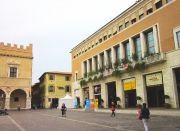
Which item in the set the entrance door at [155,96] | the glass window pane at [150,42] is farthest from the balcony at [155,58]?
the entrance door at [155,96]

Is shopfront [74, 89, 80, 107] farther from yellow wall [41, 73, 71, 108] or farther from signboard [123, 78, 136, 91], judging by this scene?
signboard [123, 78, 136, 91]

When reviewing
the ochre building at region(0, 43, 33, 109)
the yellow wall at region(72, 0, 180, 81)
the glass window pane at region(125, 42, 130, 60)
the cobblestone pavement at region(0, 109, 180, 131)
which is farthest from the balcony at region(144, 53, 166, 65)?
the ochre building at region(0, 43, 33, 109)

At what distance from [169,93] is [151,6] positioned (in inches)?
437

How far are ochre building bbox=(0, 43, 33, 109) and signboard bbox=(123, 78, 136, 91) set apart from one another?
25267 millimetres

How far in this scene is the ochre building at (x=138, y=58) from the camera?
77.8 ft

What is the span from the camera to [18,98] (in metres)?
48.4

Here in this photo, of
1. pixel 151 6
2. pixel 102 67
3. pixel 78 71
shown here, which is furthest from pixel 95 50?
pixel 151 6

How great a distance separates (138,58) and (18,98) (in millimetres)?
30734

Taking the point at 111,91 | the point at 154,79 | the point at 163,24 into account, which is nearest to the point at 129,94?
the point at 111,91

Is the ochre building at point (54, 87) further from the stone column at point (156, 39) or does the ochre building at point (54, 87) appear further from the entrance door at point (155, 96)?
the stone column at point (156, 39)

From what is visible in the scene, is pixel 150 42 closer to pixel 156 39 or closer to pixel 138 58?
pixel 156 39

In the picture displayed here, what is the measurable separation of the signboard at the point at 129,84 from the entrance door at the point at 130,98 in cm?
145

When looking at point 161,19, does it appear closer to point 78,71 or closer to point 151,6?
point 151,6

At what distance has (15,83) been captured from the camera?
155 ft
